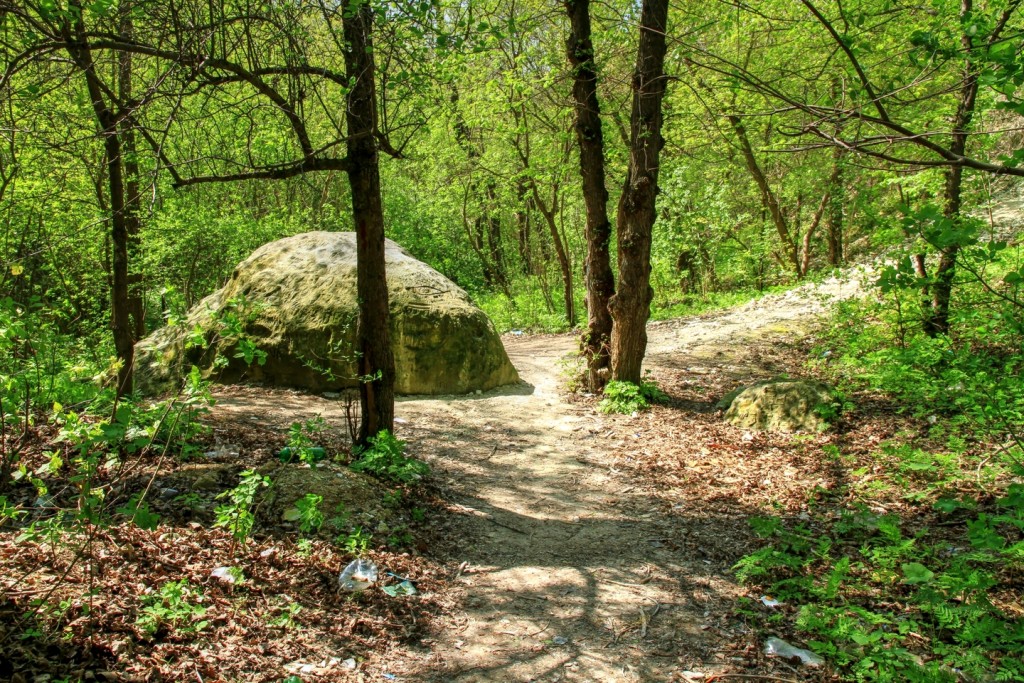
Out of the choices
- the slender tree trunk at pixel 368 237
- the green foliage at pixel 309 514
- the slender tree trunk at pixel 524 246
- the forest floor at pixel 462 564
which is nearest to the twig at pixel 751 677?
the forest floor at pixel 462 564

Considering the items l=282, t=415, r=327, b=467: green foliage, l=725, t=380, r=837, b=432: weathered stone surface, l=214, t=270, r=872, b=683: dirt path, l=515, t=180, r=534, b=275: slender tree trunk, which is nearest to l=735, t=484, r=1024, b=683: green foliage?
l=214, t=270, r=872, b=683: dirt path

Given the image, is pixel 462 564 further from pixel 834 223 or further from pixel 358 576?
pixel 834 223

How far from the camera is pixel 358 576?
385cm

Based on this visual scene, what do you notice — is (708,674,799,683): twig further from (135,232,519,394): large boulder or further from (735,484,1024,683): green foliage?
(135,232,519,394): large boulder

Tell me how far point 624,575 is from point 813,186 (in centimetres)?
1262

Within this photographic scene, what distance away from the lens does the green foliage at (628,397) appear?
774 centimetres

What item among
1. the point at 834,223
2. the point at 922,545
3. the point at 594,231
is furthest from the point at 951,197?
the point at 834,223

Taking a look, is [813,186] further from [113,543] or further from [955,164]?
[113,543]

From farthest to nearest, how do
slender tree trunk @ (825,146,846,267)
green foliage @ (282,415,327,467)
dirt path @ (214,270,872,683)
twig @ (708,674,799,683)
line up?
slender tree trunk @ (825,146,846,267) → green foliage @ (282,415,327,467) → dirt path @ (214,270,872,683) → twig @ (708,674,799,683)

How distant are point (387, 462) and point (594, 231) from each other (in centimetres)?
461

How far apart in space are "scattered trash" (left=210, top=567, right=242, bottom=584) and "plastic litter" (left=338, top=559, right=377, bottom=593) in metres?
0.60

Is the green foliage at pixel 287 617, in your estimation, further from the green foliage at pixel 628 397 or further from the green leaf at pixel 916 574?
the green foliage at pixel 628 397

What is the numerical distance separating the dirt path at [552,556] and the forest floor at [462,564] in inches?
0.6

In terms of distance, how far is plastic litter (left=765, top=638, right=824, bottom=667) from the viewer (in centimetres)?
326
